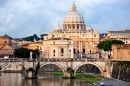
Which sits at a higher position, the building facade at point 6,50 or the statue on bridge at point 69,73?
the building facade at point 6,50

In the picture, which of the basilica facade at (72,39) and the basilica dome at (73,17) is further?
the basilica dome at (73,17)

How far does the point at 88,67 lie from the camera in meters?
112

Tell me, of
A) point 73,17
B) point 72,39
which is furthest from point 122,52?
point 73,17

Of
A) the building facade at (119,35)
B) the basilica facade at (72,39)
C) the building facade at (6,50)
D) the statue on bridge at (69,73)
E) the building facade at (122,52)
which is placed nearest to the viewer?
the statue on bridge at (69,73)

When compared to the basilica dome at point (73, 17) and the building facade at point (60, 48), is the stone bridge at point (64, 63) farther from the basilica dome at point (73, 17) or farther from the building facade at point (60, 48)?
the basilica dome at point (73, 17)

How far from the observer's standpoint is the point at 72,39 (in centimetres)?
17825

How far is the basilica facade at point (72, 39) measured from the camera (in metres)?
148

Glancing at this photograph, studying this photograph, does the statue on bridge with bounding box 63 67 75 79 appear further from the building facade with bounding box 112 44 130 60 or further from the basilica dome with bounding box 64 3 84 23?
the basilica dome with bounding box 64 3 84 23

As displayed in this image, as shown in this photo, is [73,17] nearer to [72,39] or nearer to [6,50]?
[72,39]

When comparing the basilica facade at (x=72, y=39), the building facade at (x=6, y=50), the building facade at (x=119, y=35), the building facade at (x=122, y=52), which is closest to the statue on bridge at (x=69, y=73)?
the building facade at (x=122, y=52)

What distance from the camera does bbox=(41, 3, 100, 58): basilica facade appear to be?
14762 centimetres

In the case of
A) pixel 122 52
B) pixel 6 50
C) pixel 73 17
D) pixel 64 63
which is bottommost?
pixel 64 63

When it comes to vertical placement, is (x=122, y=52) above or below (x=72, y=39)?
below

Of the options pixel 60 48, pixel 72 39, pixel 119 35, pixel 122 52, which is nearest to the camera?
pixel 122 52
